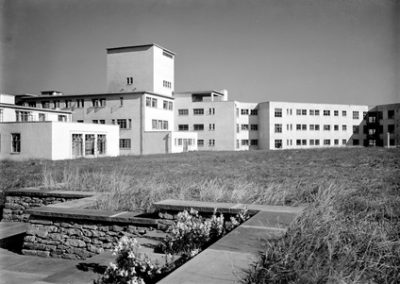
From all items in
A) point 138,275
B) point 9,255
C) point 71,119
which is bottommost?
point 9,255

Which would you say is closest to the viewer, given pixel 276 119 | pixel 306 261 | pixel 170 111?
pixel 306 261

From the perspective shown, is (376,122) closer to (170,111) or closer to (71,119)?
(170,111)

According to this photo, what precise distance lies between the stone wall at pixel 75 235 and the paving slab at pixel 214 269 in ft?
10.7

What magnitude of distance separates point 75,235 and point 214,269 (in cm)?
492

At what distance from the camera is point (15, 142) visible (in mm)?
36156

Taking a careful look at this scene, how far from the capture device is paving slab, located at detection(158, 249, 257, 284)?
132 inches

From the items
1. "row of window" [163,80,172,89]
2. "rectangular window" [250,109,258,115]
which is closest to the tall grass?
"row of window" [163,80,172,89]

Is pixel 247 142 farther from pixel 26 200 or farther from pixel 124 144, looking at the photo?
pixel 26 200

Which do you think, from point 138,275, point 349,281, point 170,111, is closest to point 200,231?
point 138,275

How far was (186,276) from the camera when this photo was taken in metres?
3.43

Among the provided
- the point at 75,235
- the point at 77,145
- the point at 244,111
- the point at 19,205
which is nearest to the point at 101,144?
the point at 77,145

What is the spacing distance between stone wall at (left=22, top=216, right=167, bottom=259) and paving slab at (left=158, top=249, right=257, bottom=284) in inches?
129

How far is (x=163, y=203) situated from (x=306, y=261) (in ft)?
13.7

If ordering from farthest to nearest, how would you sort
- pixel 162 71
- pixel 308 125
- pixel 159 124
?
pixel 308 125, pixel 162 71, pixel 159 124
